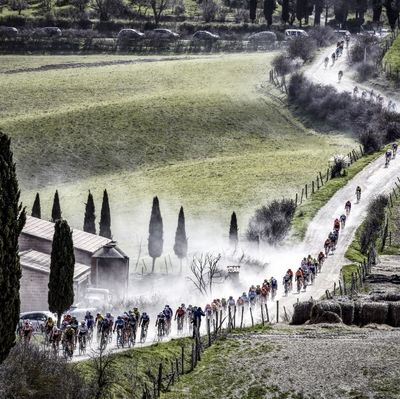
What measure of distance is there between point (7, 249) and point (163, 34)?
130193 millimetres

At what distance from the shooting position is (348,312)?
49531 mm

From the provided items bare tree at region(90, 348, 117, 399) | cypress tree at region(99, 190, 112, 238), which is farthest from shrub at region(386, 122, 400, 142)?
bare tree at region(90, 348, 117, 399)

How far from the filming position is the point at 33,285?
198 ft

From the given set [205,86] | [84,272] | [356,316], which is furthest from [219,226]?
[205,86]

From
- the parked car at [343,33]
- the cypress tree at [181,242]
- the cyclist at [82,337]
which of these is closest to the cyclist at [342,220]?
the cypress tree at [181,242]

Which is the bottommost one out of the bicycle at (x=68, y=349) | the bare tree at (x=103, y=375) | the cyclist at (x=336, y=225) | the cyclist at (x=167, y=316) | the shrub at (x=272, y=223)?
the shrub at (x=272, y=223)

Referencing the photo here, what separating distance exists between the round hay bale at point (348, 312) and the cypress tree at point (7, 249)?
21.1 meters

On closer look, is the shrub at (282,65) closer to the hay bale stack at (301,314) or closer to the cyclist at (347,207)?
the cyclist at (347,207)

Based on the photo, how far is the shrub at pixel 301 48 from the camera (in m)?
145

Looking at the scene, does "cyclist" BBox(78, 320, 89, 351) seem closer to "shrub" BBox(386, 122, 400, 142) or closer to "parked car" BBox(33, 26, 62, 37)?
"shrub" BBox(386, 122, 400, 142)

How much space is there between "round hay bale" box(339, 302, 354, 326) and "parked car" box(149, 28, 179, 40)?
374ft

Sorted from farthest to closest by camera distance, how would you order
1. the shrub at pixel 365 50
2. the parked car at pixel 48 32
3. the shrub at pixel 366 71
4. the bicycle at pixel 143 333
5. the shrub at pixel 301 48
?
the parked car at pixel 48 32 → the shrub at pixel 301 48 → the shrub at pixel 365 50 → the shrub at pixel 366 71 → the bicycle at pixel 143 333

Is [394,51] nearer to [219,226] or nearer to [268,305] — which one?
[219,226]

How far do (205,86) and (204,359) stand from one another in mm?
94178
